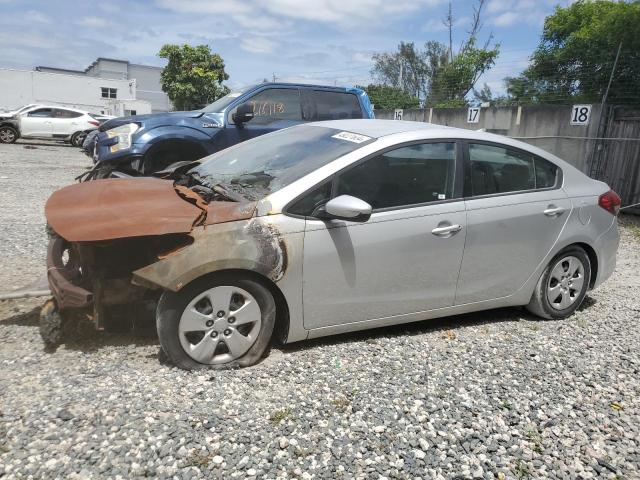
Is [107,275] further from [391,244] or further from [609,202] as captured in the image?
[609,202]

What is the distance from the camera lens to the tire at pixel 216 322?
3.17 metres

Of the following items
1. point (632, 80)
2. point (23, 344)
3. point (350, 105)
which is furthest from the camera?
point (632, 80)

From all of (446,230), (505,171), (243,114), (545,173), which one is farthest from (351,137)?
(243,114)

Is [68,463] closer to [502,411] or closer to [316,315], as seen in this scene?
[316,315]

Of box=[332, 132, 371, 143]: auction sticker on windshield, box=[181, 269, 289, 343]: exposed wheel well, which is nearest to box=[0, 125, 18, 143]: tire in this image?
box=[332, 132, 371, 143]: auction sticker on windshield

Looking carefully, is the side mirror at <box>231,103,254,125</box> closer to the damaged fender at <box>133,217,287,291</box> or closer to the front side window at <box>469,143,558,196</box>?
the front side window at <box>469,143,558,196</box>

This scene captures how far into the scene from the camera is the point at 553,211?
443cm

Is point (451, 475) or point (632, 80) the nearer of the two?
point (451, 475)

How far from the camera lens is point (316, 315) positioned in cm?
356

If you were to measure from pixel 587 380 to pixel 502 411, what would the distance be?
875 millimetres

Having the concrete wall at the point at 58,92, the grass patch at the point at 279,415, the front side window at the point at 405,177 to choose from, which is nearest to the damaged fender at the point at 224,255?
the front side window at the point at 405,177

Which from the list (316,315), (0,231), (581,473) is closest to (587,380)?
(581,473)

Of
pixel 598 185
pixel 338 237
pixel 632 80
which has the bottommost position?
pixel 338 237

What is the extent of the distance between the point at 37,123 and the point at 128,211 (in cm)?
2188
